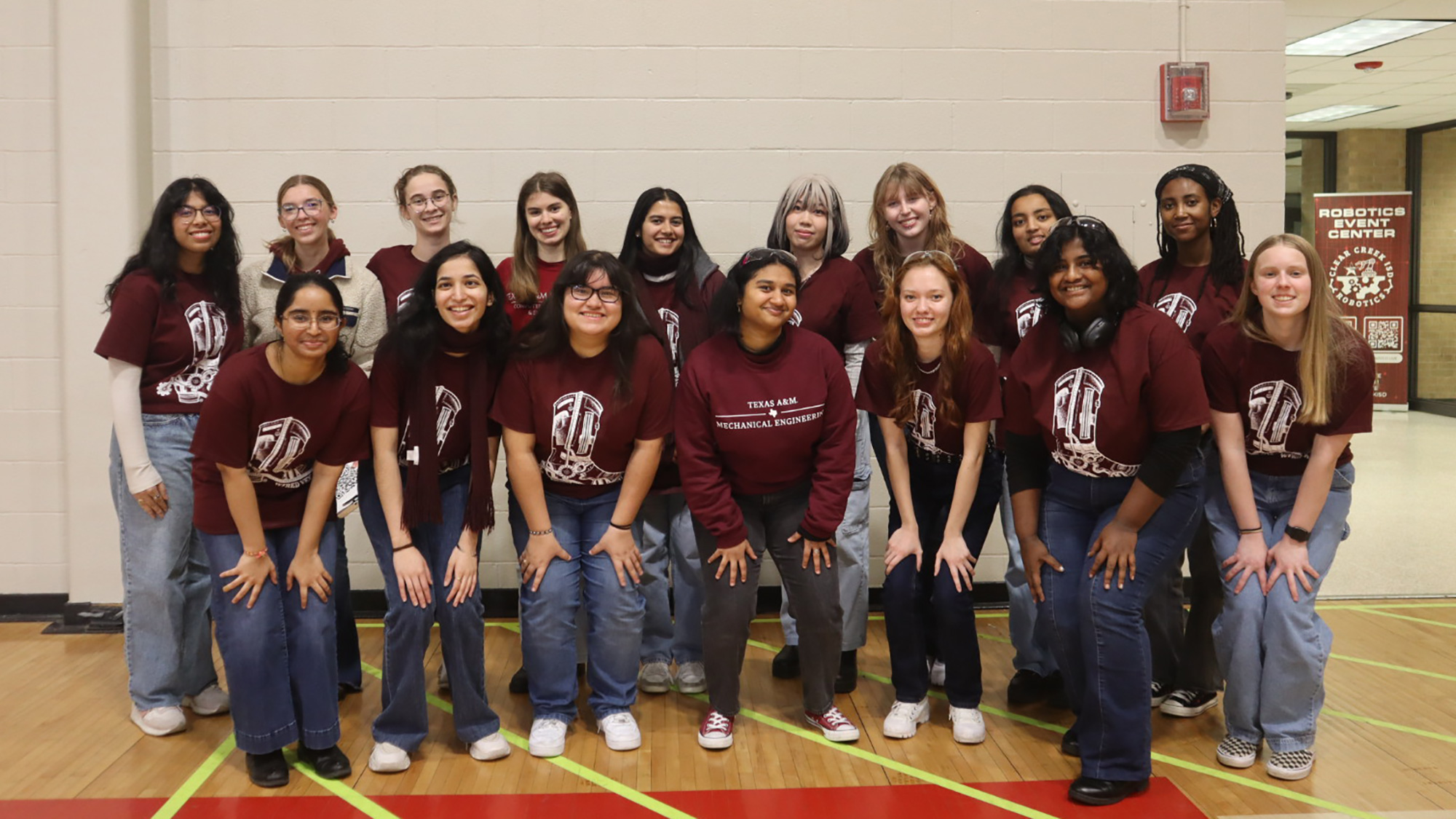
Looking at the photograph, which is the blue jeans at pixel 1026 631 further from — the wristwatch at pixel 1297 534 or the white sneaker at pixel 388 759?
the white sneaker at pixel 388 759

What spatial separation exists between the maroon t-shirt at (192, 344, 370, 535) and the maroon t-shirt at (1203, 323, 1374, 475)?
2302mm

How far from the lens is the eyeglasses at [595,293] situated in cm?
287

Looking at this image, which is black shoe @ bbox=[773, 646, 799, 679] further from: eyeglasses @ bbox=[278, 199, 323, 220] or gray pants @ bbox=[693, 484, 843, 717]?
eyeglasses @ bbox=[278, 199, 323, 220]

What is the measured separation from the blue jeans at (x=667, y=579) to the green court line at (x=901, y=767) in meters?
0.33

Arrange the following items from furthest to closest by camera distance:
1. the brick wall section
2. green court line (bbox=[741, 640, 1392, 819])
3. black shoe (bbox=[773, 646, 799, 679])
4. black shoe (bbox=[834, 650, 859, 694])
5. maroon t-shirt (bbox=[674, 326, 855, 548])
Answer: the brick wall section
black shoe (bbox=[773, 646, 799, 679])
black shoe (bbox=[834, 650, 859, 694])
maroon t-shirt (bbox=[674, 326, 855, 548])
green court line (bbox=[741, 640, 1392, 819])

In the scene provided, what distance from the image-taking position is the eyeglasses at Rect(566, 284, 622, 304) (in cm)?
287

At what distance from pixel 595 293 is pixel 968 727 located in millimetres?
1610

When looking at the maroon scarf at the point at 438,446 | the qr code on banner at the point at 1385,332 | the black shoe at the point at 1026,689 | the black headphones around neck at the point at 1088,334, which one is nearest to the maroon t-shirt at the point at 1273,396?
the black headphones around neck at the point at 1088,334

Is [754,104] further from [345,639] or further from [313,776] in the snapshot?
[313,776]

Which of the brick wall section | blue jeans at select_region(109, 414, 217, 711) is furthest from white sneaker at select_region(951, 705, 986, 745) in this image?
the brick wall section

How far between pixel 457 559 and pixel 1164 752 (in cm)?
204

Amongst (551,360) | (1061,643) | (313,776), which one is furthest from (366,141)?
(1061,643)

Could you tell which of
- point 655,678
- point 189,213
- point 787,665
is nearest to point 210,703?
point 655,678

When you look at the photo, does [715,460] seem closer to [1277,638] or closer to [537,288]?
[537,288]
